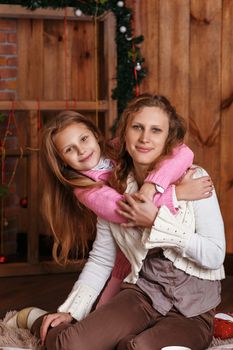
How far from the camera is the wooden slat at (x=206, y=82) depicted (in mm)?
3748

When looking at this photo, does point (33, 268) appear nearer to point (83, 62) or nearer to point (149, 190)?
point (83, 62)

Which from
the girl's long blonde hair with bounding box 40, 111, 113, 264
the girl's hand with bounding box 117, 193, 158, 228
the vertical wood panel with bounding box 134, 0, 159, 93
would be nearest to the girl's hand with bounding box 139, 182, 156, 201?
the girl's hand with bounding box 117, 193, 158, 228

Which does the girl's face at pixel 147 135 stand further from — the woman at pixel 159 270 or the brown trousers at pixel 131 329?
the brown trousers at pixel 131 329

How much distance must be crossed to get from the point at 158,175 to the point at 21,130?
221 cm

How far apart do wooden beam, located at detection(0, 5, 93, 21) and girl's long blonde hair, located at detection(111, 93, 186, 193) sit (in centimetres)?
159

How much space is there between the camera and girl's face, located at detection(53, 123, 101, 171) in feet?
7.45

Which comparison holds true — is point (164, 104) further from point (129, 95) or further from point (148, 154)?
point (129, 95)

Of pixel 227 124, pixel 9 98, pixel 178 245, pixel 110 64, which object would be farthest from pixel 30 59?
pixel 178 245

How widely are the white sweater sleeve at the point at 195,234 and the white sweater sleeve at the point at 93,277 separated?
0.82 feet

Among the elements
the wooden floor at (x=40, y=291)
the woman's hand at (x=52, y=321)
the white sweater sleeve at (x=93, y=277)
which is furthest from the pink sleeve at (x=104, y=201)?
Result: the wooden floor at (x=40, y=291)

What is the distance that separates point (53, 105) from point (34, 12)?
0.51 meters

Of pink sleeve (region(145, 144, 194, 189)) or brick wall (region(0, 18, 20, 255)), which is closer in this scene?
pink sleeve (region(145, 144, 194, 189))

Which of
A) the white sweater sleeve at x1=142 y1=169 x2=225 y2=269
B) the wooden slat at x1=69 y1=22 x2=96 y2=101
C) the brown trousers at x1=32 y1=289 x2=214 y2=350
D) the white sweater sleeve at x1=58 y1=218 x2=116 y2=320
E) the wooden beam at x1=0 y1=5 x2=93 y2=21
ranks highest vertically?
the wooden beam at x1=0 y1=5 x2=93 y2=21

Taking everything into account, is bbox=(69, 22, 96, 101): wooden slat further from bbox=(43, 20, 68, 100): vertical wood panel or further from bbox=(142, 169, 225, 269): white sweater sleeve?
bbox=(142, 169, 225, 269): white sweater sleeve
